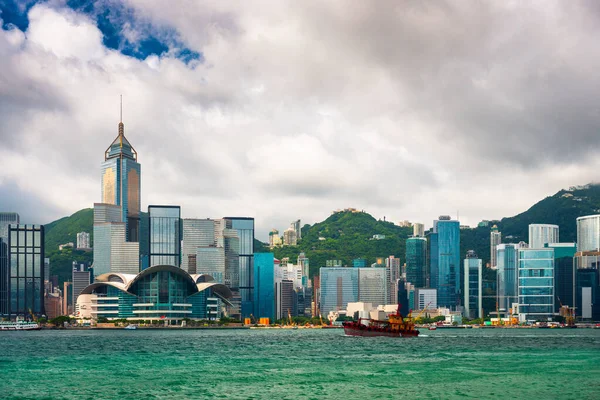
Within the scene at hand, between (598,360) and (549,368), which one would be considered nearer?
(549,368)

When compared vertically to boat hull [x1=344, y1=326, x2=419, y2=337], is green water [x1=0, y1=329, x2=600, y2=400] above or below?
above

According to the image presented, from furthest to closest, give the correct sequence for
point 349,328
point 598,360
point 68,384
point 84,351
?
point 349,328
point 84,351
point 598,360
point 68,384

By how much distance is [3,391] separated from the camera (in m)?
54.0

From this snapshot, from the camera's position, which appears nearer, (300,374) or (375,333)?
(300,374)

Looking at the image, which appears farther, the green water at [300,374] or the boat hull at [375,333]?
the boat hull at [375,333]

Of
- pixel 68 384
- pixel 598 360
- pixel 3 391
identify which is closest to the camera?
pixel 3 391

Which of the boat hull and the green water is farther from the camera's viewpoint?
the boat hull

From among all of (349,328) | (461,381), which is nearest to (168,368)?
(461,381)

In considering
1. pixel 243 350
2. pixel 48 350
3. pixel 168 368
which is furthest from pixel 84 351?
pixel 168 368

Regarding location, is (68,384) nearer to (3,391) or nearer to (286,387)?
(3,391)

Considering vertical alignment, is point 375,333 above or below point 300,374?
below

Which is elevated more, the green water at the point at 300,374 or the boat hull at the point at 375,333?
the green water at the point at 300,374

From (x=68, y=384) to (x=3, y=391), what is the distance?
5.07 m

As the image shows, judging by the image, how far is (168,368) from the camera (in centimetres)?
7125
